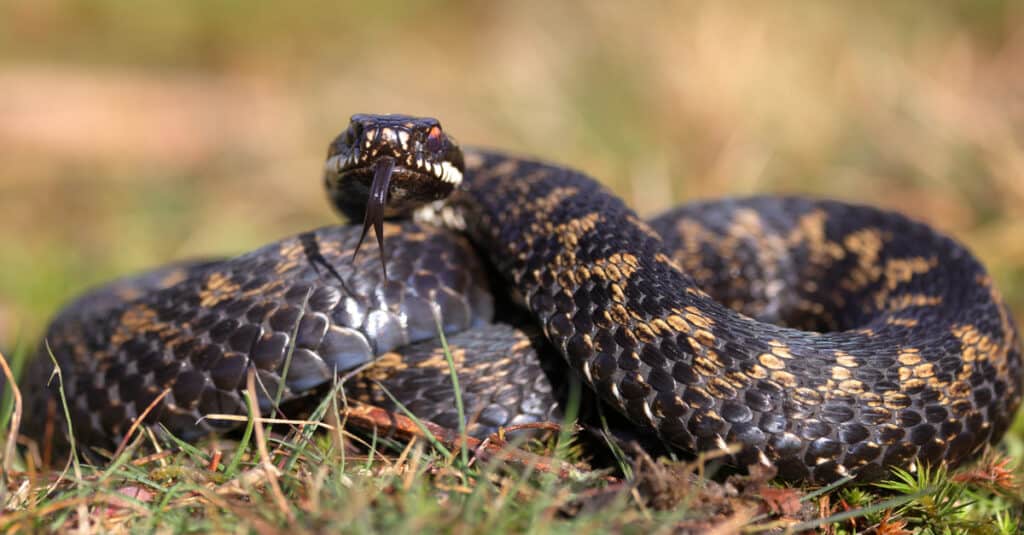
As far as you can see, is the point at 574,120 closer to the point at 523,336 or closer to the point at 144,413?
the point at 523,336

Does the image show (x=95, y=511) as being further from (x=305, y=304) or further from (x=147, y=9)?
(x=147, y=9)

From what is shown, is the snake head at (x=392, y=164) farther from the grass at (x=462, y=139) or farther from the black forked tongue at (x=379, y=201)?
the grass at (x=462, y=139)

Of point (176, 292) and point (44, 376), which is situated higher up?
point (176, 292)

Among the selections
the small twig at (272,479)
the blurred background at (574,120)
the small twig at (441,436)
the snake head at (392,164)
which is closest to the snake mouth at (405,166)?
the snake head at (392,164)

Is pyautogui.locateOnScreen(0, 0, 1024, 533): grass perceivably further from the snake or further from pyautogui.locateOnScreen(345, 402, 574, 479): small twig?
the snake

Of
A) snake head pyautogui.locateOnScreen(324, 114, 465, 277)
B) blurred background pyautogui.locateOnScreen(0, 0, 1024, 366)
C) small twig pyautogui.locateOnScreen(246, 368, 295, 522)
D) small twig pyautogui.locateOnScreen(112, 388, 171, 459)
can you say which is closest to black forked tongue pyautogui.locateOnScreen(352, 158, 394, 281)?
snake head pyautogui.locateOnScreen(324, 114, 465, 277)

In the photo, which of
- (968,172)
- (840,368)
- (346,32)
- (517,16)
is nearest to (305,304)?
(840,368)
